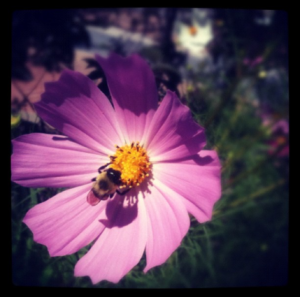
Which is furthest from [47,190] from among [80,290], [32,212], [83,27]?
[83,27]

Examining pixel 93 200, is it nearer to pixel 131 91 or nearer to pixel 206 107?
pixel 131 91

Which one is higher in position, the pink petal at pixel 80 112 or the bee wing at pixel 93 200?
the pink petal at pixel 80 112

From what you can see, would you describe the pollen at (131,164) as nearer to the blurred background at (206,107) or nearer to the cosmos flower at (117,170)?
the cosmos flower at (117,170)

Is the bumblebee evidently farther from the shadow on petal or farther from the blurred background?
the blurred background

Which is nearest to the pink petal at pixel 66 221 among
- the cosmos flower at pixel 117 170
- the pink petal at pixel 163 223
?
the cosmos flower at pixel 117 170

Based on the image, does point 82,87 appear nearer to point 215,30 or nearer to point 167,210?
point 167,210

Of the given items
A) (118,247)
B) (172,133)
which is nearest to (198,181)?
(172,133)
